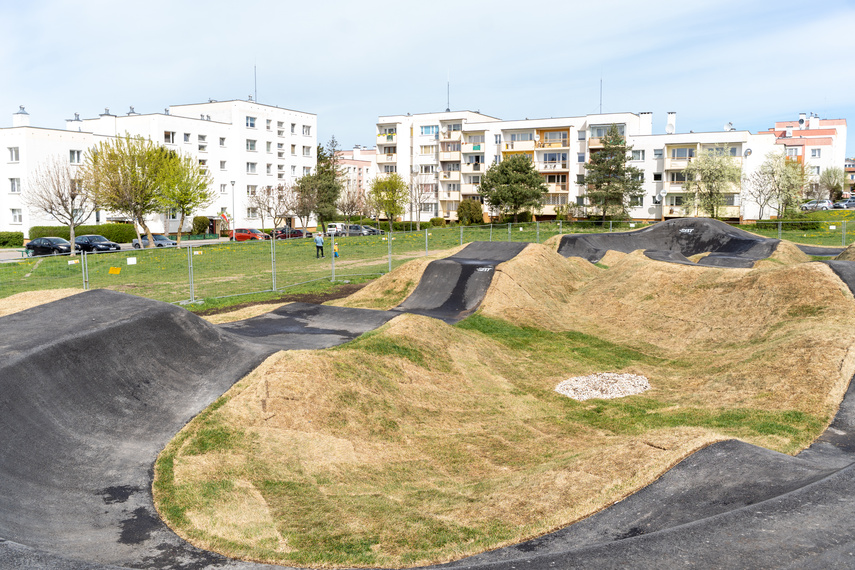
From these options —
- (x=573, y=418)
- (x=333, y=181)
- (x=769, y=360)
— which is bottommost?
(x=573, y=418)

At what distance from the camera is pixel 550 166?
7406cm

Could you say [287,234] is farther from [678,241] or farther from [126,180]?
[678,241]

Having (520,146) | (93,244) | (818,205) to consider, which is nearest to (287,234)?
(93,244)

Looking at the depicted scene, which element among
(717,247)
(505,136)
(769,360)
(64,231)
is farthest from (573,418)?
(505,136)

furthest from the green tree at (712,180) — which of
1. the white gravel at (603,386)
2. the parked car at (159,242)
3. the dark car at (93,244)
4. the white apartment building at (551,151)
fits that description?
the white gravel at (603,386)

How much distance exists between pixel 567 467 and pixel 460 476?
1629 mm

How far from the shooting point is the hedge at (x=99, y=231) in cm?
5403

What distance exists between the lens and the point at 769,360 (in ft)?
43.4

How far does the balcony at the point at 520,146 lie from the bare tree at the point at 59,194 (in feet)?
150

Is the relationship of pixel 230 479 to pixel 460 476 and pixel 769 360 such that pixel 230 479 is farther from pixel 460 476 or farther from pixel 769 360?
pixel 769 360

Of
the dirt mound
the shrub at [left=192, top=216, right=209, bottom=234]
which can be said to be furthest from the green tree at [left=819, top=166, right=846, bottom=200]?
the dirt mound

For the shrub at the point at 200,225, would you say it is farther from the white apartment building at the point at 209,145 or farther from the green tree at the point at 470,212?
the green tree at the point at 470,212

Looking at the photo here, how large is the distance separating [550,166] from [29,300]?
6541cm

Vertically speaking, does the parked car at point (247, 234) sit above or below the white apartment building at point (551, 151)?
below
